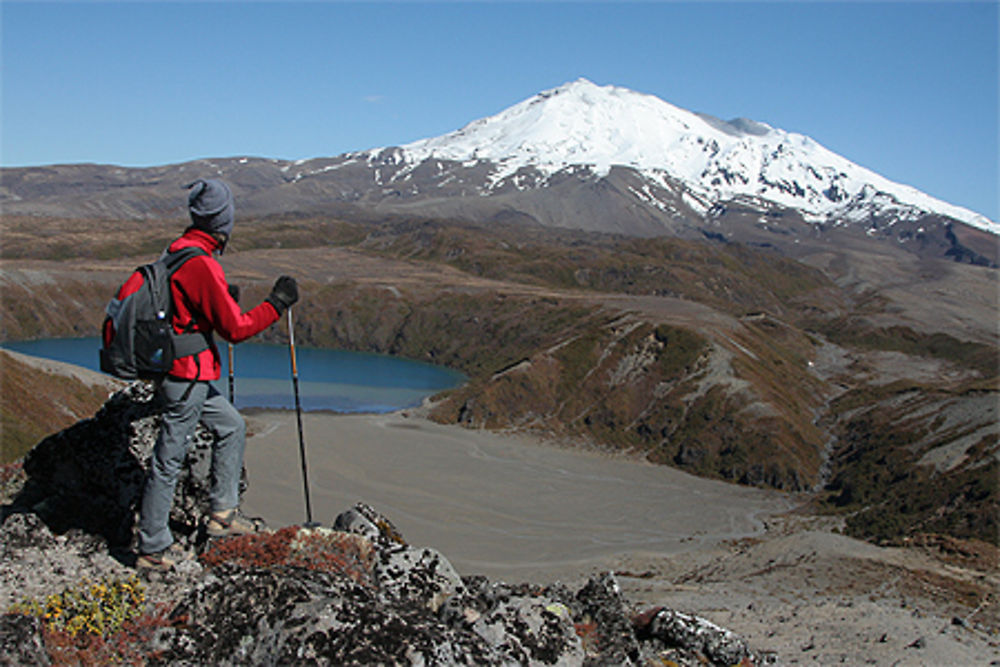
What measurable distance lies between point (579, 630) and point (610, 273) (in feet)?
388

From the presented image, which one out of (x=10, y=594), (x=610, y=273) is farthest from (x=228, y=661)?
(x=610, y=273)

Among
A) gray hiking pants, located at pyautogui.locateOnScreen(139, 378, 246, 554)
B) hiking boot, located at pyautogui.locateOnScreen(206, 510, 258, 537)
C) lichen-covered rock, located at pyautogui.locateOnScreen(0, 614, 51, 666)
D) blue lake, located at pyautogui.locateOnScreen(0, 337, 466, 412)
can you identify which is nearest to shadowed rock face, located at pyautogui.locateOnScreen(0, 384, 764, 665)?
lichen-covered rock, located at pyautogui.locateOnScreen(0, 614, 51, 666)

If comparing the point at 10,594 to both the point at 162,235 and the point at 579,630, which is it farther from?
the point at 162,235

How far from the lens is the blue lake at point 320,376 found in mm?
60609

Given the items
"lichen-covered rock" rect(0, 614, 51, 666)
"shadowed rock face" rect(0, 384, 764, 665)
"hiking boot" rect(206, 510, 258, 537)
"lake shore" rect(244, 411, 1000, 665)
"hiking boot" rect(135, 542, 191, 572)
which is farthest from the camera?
"lake shore" rect(244, 411, 1000, 665)

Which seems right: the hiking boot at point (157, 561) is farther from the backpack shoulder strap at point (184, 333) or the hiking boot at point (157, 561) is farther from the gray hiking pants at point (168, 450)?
the backpack shoulder strap at point (184, 333)

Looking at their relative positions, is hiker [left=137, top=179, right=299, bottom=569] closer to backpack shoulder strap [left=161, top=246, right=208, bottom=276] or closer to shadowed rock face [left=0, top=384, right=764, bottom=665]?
backpack shoulder strap [left=161, top=246, right=208, bottom=276]

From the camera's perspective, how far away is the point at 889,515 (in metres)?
32.9

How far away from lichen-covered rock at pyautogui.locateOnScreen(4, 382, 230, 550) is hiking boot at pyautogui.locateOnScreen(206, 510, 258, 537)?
0.22 meters

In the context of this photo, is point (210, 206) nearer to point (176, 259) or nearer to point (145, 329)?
point (176, 259)

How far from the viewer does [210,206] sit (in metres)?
4.94

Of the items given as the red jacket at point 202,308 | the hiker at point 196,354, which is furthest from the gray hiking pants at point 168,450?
the red jacket at point 202,308

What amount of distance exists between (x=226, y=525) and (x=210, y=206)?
7.47 ft

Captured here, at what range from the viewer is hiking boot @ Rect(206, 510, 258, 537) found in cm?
532
